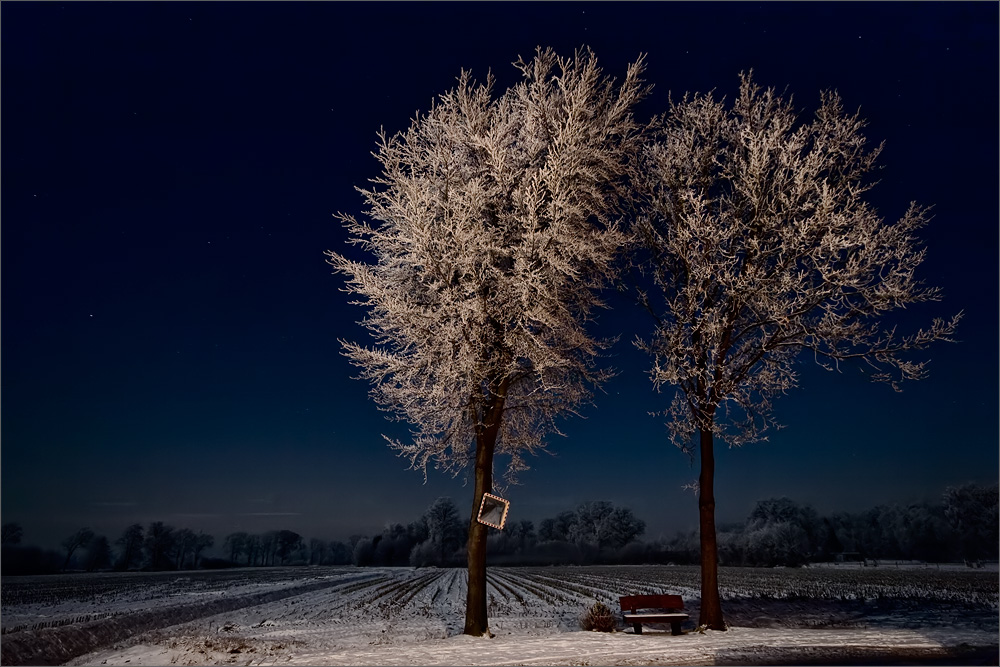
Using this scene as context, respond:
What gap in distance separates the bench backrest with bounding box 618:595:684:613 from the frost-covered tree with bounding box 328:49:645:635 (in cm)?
362

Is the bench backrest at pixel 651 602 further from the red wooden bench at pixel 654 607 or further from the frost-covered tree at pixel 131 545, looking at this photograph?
the frost-covered tree at pixel 131 545

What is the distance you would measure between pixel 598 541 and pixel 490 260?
290 ft

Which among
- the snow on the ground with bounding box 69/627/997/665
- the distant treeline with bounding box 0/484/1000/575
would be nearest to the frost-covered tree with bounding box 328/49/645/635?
the snow on the ground with bounding box 69/627/997/665

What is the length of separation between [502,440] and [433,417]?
2.25 m

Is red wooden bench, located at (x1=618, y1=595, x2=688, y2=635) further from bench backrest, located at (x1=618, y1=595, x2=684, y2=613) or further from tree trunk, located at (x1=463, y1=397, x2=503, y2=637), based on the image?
tree trunk, located at (x1=463, y1=397, x2=503, y2=637)

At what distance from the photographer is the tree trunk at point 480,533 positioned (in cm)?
1352

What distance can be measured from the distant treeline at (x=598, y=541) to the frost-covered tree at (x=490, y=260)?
69526 mm

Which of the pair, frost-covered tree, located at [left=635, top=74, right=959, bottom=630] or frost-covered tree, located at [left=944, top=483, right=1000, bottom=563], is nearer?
frost-covered tree, located at [left=635, top=74, right=959, bottom=630]

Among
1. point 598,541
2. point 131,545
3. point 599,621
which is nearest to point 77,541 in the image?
point 131,545

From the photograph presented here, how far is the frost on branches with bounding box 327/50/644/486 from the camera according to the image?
44.1 ft

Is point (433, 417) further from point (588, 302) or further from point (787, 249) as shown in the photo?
point (787, 249)

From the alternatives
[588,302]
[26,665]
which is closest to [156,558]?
[26,665]

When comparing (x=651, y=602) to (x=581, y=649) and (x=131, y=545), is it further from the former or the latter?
(x=131, y=545)

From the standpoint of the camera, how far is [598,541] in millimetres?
94812
